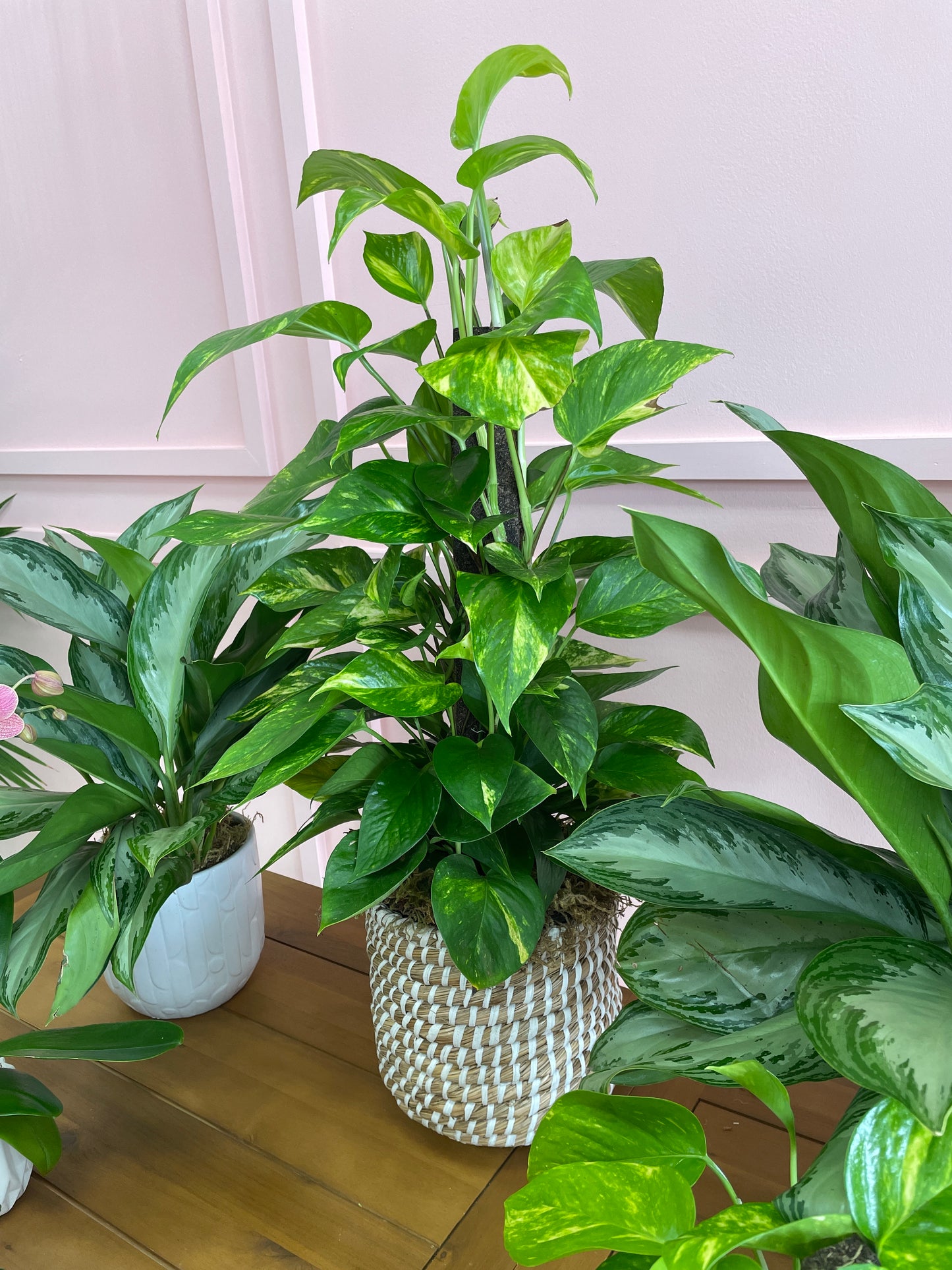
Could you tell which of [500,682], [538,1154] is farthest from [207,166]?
[538,1154]

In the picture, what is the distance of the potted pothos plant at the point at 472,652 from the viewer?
48 centimetres

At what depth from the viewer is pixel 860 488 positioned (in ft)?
1.22

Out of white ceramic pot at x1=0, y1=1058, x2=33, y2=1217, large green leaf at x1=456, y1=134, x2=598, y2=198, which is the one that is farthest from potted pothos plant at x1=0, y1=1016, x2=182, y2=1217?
large green leaf at x1=456, y1=134, x2=598, y2=198

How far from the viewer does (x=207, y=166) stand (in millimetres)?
1069

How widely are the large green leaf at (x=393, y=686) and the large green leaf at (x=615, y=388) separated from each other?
0.16 meters

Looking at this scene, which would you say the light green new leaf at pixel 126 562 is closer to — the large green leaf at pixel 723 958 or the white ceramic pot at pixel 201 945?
the white ceramic pot at pixel 201 945

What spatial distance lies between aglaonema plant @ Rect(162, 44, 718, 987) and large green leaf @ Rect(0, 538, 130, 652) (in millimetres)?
207

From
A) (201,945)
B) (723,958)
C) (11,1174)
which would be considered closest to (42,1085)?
(11,1174)

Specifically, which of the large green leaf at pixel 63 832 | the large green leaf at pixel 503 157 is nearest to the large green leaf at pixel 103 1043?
the large green leaf at pixel 63 832

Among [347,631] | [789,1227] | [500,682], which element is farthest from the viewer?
[347,631]

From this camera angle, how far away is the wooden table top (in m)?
0.53

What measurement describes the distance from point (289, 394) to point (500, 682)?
2.59 feet

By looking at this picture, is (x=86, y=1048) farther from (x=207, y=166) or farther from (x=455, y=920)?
(x=207, y=166)

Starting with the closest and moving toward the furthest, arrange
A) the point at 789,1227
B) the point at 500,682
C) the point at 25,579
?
the point at 789,1227, the point at 500,682, the point at 25,579
